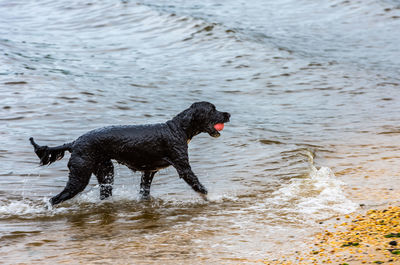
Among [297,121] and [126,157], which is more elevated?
[126,157]

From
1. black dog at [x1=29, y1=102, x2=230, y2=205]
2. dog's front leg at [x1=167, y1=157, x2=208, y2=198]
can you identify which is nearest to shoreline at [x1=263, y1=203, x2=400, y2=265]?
dog's front leg at [x1=167, y1=157, x2=208, y2=198]

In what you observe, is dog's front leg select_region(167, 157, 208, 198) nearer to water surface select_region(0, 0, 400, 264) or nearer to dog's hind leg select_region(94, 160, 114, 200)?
water surface select_region(0, 0, 400, 264)

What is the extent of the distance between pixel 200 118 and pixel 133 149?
0.91 metres

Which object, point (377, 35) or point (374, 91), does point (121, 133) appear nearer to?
point (374, 91)

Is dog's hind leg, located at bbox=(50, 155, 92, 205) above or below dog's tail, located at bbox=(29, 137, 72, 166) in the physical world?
below

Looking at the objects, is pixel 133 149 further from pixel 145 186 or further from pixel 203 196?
pixel 203 196

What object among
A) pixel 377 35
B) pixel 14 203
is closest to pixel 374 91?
pixel 377 35

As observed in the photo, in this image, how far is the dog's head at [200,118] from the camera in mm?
7109

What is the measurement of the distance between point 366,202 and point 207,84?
8903 millimetres

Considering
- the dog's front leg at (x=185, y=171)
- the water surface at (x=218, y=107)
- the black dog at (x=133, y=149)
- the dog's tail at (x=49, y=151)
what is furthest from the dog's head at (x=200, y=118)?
the dog's tail at (x=49, y=151)

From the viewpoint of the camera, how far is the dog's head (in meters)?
7.11

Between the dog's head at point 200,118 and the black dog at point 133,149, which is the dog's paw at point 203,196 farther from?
the dog's head at point 200,118

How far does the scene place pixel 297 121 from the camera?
1182 centimetres

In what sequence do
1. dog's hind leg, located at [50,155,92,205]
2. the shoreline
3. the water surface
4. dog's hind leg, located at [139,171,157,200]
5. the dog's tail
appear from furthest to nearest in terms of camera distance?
dog's hind leg, located at [139,171,157,200] < the dog's tail < dog's hind leg, located at [50,155,92,205] < the water surface < the shoreline
